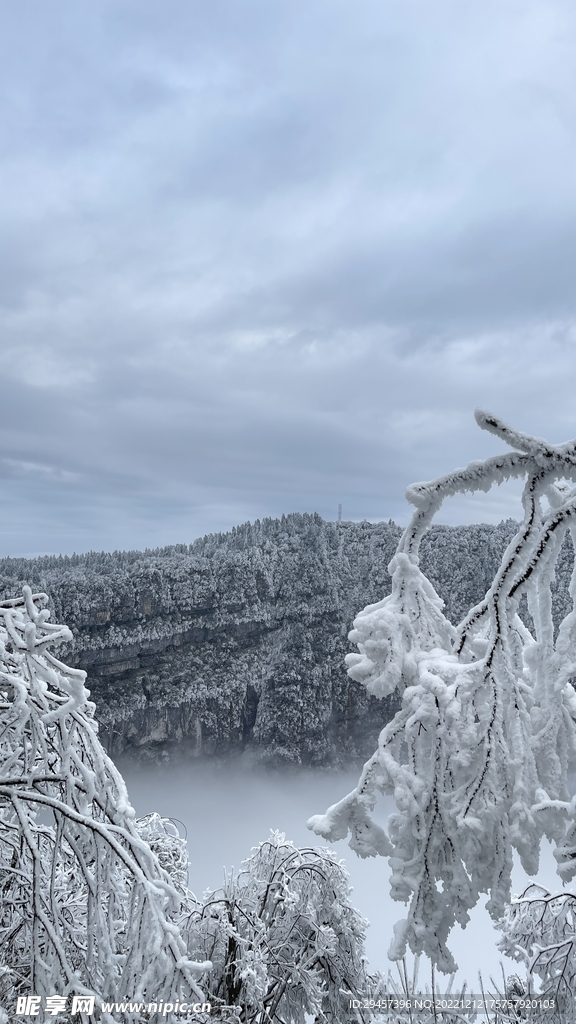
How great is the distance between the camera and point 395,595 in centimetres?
171

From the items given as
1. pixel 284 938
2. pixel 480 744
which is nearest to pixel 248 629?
pixel 284 938

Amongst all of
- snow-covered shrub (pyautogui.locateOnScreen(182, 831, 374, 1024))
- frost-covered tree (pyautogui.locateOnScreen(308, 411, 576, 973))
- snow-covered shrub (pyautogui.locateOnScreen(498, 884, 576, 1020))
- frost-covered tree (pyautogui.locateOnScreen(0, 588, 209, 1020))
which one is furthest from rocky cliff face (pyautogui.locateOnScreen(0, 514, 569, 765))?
frost-covered tree (pyautogui.locateOnScreen(308, 411, 576, 973))

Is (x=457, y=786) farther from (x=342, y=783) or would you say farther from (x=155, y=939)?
(x=342, y=783)

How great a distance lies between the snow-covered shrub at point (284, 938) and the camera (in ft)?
9.68

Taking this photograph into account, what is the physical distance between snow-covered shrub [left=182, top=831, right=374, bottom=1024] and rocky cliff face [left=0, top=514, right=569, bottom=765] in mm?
14583

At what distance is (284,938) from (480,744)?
2.71 m

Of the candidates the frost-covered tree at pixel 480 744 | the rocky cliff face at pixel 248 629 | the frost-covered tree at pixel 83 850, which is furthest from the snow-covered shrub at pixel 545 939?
the rocky cliff face at pixel 248 629

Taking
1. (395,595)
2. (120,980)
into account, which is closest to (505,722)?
(395,595)

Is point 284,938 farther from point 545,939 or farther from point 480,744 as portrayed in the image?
point 480,744

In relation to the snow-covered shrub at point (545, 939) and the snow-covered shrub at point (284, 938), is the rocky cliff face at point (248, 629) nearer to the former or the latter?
the snow-covered shrub at point (284, 938)

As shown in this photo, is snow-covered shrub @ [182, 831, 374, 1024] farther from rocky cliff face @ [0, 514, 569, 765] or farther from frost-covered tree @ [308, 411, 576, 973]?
rocky cliff face @ [0, 514, 569, 765]

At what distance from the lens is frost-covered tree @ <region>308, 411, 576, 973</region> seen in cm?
150

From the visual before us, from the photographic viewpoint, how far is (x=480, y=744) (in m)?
1.54

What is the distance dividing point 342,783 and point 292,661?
16.4ft
